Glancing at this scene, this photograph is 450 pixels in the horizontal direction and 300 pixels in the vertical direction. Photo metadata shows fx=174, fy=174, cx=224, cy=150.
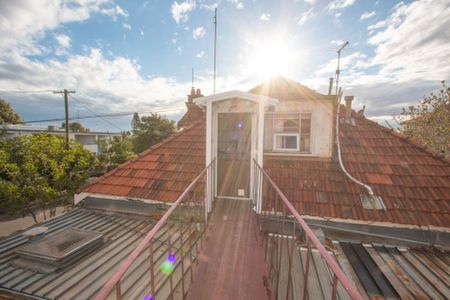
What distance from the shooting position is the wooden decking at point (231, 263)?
2.15 m

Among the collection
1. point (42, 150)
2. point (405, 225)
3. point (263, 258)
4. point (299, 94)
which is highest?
point (299, 94)

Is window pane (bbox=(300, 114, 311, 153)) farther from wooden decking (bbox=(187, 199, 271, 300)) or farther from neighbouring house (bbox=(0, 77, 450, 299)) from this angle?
wooden decking (bbox=(187, 199, 271, 300))

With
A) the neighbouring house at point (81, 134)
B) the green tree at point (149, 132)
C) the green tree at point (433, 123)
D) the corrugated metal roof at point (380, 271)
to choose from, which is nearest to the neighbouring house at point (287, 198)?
the corrugated metal roof at point (380, 271)

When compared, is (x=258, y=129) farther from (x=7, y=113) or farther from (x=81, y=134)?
(x=7, y=113)

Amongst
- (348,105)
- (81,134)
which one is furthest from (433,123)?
(81,134)

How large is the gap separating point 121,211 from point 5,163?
21.8ft

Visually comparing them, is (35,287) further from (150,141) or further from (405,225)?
(150,141)

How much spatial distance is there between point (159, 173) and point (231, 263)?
11.1 ft

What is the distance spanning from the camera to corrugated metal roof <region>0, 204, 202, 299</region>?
2678 mm

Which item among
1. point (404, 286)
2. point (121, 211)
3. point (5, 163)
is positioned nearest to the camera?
point (404, 286)

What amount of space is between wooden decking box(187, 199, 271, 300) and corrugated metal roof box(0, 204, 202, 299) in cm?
66

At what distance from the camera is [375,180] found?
4082 millimetres

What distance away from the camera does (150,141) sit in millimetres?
19094

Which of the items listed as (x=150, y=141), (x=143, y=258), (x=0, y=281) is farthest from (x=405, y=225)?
(x=150, y=141)
